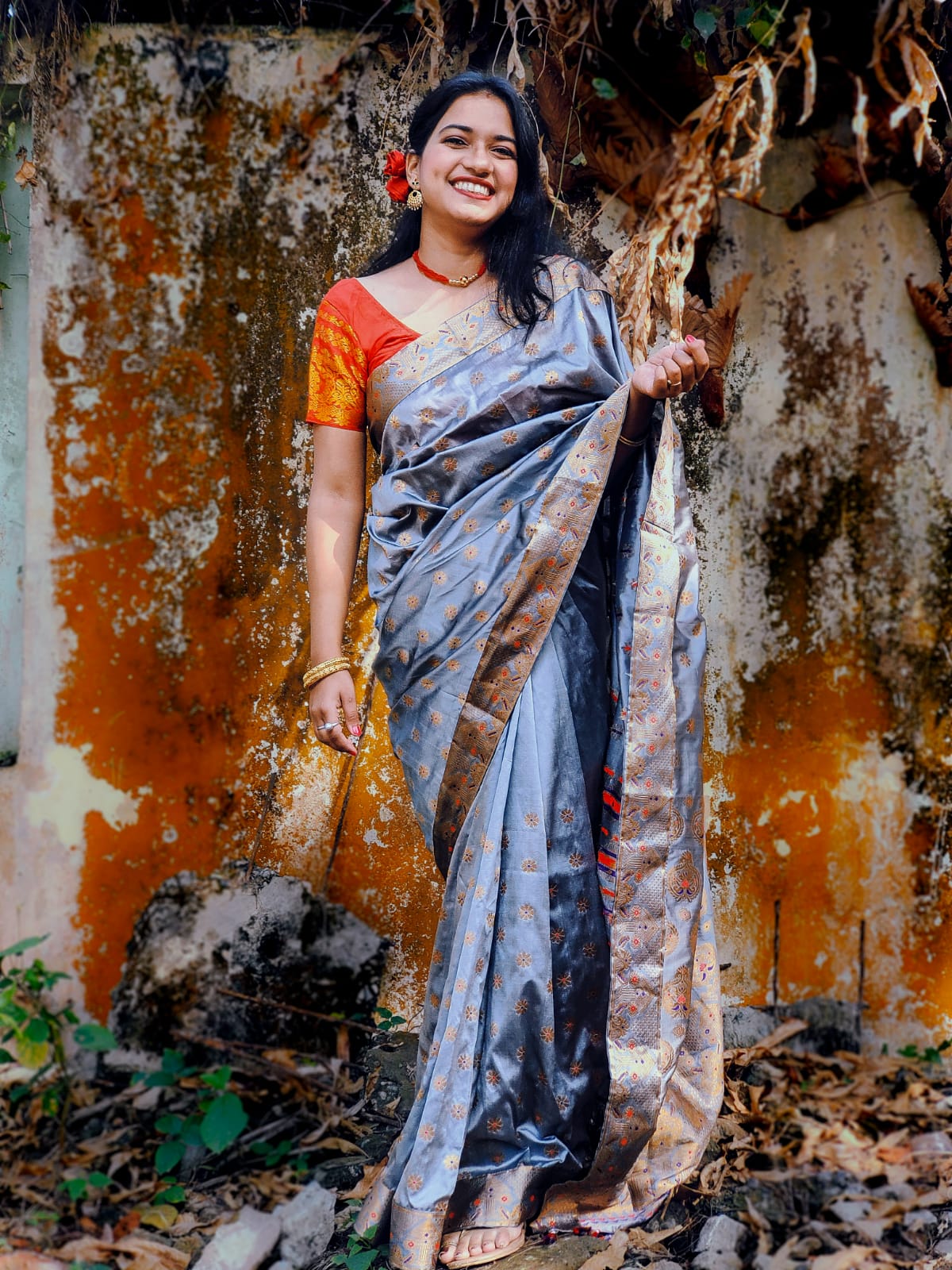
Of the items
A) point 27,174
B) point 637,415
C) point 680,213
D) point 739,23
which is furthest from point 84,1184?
point 739,23

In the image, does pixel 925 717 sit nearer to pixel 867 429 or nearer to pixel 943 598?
pixel 943 598

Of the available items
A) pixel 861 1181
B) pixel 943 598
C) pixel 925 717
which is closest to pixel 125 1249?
pixel 861 1181

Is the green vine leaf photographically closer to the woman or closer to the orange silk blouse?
the woman

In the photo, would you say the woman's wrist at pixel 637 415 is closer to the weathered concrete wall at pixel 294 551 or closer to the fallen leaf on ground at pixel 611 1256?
the weathered concrete wall at pixel 294 551

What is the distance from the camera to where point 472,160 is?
7.50ft

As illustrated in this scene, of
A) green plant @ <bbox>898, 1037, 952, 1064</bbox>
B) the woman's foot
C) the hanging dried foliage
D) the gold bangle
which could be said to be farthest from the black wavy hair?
green plant @ <bbox>898, 1037, 952, 1064</bbox>

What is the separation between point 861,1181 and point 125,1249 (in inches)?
63.4

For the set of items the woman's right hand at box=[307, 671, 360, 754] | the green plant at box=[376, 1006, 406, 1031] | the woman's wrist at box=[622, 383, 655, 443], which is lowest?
the green plant at box=[376, 1006, 406, 1031]

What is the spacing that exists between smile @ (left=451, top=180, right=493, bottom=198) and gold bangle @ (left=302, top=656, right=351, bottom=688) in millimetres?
1034

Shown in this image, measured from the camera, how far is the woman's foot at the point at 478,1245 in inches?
78.9

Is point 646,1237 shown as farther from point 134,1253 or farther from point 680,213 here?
point 680,213

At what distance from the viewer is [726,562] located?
3012mm

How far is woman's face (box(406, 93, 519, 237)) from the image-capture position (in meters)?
2.29

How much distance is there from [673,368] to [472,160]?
654 millimetres
